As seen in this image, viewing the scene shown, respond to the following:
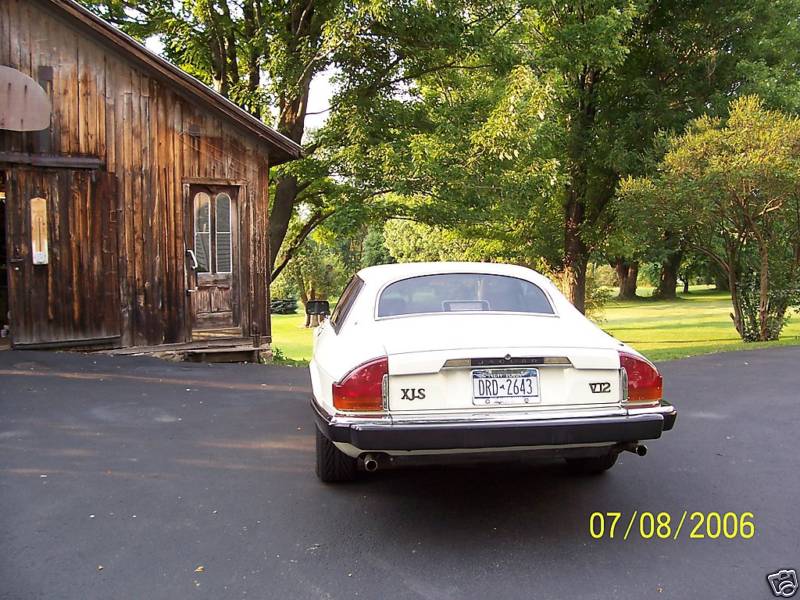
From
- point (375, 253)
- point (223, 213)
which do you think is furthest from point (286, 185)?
point (375, 253)

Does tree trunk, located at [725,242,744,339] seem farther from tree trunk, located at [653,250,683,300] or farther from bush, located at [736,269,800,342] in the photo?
tree trunk, located at [653,250,683,300]

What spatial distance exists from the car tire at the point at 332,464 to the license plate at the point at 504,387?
1.38 meters

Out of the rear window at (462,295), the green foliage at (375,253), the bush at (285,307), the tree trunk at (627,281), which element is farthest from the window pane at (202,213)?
the green foliage at (375,253)

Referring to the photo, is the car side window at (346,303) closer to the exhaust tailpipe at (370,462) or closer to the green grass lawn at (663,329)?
the exhaust tailpipe at (370,462)

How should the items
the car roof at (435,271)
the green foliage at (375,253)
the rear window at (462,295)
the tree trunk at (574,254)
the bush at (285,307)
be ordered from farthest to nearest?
1. the green foliage at (375,253)
2. the bush at (285,307)
3. the tree trunk at (574,254)
4. the car roof at (435,271)
5. the rear window at (462,295)

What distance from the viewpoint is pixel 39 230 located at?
10.8 metres

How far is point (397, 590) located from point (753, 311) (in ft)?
56.2

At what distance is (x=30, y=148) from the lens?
10.7 meters

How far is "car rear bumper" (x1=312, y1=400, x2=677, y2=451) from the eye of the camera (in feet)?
12.5

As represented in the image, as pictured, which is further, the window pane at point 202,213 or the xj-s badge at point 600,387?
the window pane at point 202,213

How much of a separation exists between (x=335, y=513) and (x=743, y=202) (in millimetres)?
14511

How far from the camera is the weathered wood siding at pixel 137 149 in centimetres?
1085

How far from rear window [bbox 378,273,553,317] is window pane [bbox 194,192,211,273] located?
303 inches

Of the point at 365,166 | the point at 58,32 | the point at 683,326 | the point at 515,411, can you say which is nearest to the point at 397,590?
the point at 515,411
